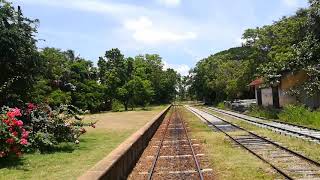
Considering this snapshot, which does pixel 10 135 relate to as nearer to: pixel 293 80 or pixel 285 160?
pixel 285 160

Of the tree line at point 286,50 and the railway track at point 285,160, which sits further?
the tree line at point 286,50

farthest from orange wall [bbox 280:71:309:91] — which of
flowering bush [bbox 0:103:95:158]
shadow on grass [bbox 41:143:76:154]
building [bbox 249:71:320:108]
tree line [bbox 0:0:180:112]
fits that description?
shadow on grass [bbox 41:143:76:154]

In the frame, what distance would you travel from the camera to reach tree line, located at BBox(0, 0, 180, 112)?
18734 mm

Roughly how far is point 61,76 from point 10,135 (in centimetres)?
4767

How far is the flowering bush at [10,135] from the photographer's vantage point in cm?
1412

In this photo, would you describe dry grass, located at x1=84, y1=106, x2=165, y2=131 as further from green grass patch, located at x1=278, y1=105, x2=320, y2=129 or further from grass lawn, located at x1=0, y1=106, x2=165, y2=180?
grass lawn, located at x1=0, y1=106, x2=165, y2=180

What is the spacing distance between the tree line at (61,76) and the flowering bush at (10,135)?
2.52m

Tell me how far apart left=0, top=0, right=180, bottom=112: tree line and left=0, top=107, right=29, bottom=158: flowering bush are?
8.25ft

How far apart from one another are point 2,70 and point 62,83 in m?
40.8

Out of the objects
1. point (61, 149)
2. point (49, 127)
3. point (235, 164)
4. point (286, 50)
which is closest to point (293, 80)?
point (286, 50)

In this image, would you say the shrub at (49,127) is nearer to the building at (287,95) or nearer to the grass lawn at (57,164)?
the grass lawn at (57,164)

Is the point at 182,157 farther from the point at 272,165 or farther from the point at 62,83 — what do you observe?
the point at 62,83

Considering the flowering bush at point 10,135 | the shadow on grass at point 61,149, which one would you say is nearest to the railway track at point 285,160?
the shadow on grass at point 61,149

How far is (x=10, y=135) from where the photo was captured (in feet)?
46.4
